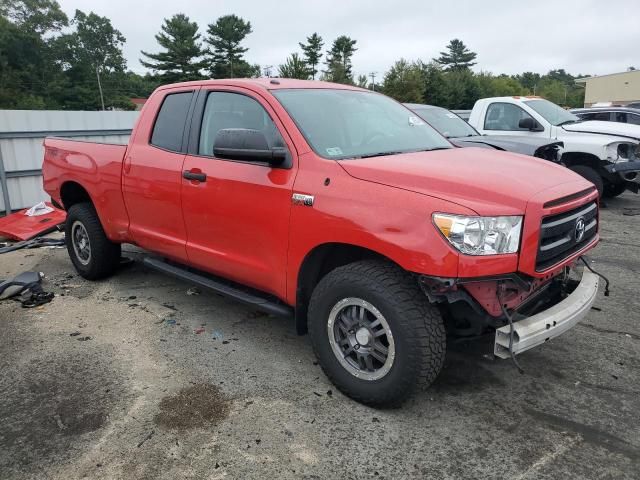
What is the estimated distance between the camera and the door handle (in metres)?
3.81

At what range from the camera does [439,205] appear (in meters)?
2.67

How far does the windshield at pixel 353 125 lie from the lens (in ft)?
11.3

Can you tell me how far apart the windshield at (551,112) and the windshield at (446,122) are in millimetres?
1801

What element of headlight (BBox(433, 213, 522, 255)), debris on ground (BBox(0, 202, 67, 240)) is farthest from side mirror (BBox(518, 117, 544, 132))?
debris on ground (BBox(0, 202, 67, 240))

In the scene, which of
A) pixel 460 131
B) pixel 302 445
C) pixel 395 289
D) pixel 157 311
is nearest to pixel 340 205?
pixel 395 289

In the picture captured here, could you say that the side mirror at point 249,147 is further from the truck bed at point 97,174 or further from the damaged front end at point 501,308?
the truck bed at point 97,174

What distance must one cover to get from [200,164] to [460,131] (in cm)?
553

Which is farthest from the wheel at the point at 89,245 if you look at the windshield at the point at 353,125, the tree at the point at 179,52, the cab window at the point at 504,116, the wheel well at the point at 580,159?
the tree at the point at 179,52

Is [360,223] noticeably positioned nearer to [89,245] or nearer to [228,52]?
[89,245]

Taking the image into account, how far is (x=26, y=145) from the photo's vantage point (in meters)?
9.08

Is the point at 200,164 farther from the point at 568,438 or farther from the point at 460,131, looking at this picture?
the point at 460,131

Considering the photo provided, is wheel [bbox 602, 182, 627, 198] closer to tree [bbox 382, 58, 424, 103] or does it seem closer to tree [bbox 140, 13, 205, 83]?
tree [bbox 382, 58, 424, 103]

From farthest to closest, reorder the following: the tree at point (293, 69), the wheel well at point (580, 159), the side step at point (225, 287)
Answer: the tree at point (293, 69)
the wheel well at point (580, 159)
the side step at point (225, 287)

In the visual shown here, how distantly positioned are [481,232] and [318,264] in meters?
1.09
